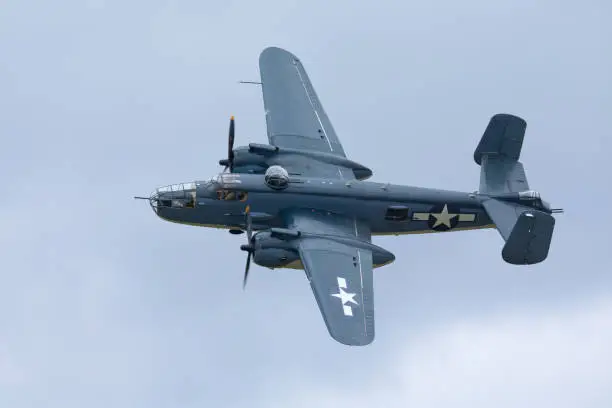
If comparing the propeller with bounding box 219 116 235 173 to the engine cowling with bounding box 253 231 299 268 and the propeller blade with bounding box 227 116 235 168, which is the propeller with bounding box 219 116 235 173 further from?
the engine cowling with bounding box 253 231 299 268

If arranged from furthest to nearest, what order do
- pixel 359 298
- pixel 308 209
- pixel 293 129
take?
pixel 293 129
pixel 308 209
pixel 359 298

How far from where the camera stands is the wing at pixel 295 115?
78750 mm

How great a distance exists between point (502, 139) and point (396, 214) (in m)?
6.61

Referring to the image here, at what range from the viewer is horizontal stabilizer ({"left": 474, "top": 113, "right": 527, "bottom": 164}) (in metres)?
79.3

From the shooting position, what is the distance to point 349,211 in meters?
76.4

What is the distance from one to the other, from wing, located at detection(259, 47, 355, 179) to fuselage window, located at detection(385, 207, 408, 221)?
305 centimetres

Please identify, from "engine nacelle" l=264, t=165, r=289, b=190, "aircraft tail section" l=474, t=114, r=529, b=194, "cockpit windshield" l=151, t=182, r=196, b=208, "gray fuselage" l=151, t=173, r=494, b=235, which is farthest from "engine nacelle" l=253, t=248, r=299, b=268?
"aircraft tail section" l=474, t=114, r=529, b=194

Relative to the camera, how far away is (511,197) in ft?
256

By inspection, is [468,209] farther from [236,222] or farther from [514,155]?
[236,222]

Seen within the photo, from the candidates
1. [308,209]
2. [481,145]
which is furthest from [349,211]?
[481,145]

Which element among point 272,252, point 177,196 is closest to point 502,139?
point 272,252

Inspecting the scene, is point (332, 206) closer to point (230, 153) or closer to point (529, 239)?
point (230, 153)

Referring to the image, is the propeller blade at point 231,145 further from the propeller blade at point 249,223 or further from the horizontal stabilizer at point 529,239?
the horizontal stabilizer at point 529,239

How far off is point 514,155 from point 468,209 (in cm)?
372
